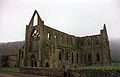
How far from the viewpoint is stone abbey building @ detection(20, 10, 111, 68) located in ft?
106

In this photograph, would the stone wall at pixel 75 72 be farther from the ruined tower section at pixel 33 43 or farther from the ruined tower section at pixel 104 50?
the ruined tower section at pixel 104 50

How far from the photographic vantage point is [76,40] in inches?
1873

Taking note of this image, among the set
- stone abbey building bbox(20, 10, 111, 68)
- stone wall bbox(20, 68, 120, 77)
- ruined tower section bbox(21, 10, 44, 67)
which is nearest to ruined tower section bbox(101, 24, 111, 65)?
stone abbey building bbox(20, 10, 111, 68)

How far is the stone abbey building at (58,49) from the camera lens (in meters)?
32.2

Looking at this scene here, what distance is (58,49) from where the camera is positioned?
35.1 meters

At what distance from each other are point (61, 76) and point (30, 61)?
14579 mm

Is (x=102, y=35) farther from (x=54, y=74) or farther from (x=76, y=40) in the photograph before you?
(x=54, y=74)

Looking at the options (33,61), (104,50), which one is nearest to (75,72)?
(33,61)

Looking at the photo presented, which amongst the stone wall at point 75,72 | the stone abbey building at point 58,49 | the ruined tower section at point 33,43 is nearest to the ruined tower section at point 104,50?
the stone abbey building at point 58,49

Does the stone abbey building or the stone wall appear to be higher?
the stone abbey building

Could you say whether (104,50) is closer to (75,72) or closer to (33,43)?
(33,43)

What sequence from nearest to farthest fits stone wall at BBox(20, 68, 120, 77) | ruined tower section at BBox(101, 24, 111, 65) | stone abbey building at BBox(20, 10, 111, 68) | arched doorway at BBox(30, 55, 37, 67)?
1. stone wall at BBox(20, 68, 120, 77)
2. stone abbey building at BBox(20, 10, 111, 68)
3. arched doorway at BBox(30, 55, 37, 67)
4. ruined tower section at BBox(101, 24, 111, 65)

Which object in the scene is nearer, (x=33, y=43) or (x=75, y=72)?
(x=75, y=72)

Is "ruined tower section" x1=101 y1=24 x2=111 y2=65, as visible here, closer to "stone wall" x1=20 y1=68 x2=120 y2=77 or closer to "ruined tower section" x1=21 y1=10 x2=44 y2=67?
"ruined tower section" x1=21 y1=10 x2=44 y2=67
